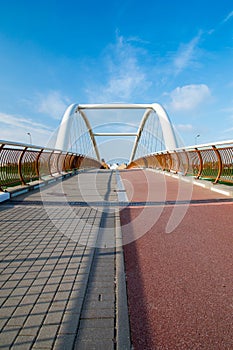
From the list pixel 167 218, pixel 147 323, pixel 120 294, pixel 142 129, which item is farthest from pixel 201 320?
pixel 142 129

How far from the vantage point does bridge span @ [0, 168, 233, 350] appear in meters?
1.59

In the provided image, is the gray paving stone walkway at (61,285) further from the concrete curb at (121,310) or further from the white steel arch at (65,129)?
the white steel arch at (65,129)

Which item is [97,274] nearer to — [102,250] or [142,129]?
[102,250]

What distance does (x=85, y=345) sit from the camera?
151 centimetres

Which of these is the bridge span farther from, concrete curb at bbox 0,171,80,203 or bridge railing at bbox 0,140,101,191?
bridge railing at bbox 0,140,101,191

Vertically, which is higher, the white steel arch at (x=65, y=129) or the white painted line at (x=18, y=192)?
the white steel arch at (x=65, y=129)

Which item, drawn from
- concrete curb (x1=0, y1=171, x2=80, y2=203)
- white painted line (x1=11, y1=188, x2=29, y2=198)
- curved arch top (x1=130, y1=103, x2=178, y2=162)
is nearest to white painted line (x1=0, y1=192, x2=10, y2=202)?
concrete curb (x1=0, y1=171, x2=80, y2=203)

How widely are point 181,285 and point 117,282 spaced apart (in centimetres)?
62

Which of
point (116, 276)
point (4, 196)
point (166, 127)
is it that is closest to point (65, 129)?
point (166, 127)

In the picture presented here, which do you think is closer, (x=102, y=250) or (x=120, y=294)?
(x=120, y=294)

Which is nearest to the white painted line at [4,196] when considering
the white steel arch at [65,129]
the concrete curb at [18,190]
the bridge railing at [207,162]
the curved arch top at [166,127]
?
the concrete curb at [18,190]

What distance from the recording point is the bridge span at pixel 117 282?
1594 millimetres

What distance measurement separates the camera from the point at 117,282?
2213mm

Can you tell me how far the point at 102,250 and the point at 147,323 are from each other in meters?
1.34
